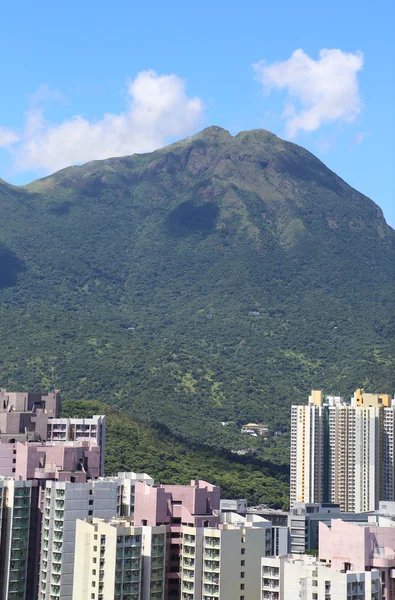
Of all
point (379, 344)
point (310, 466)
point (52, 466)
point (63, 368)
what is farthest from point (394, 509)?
point (379, 344)

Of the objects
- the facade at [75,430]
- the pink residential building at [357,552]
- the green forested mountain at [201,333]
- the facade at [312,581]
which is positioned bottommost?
the facade at [312,581]

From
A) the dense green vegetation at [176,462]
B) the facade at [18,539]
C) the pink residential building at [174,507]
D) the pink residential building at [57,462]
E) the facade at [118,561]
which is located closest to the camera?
the facade at [118,561]

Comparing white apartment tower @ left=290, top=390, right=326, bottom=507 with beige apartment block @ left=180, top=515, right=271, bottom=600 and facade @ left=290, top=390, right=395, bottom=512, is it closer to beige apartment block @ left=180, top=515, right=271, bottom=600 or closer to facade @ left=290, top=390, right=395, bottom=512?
facade @ left=290, top=390, right=395, bottom=512

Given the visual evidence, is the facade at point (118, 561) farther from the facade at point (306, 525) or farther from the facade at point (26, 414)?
the facade at point (306, 525)

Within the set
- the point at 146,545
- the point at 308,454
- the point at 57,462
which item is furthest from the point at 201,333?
the point at 146,545

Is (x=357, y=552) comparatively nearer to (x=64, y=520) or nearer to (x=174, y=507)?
(x=174, y=507)

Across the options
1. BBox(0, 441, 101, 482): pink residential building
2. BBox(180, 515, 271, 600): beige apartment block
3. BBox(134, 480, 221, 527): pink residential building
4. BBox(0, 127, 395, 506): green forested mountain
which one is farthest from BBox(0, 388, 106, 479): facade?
BBox(0, 127, 395, 506): green forested mountain

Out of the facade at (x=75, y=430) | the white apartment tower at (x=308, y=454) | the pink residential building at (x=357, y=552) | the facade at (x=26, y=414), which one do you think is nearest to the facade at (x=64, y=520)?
the pink residential building at (x=357, y=552)
